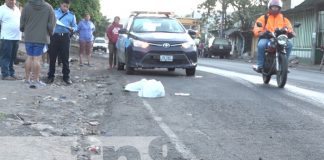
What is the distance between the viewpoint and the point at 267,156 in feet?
19.1

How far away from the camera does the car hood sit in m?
14.1

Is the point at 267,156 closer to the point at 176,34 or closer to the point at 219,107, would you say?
the point at 219,107

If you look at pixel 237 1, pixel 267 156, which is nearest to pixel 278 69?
pixel 267 156

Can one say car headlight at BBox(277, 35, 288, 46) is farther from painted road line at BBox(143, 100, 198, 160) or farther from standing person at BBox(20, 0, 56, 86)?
standing person at BBox(20, 0, 56, 86)

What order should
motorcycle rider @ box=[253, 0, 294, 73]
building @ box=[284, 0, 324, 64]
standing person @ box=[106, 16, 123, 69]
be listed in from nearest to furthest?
motorcycle rider @ box=[253, 0, 294, 73] → standing person @ box=[106, 16, 123, 69] → building @ box=[284, 0, 324, 64]

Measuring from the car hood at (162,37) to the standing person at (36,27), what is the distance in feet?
12.1

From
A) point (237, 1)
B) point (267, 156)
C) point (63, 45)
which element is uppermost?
point (237, 1)

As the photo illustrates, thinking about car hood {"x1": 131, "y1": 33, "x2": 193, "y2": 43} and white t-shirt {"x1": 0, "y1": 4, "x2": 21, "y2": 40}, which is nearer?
white t-shirt {"x1": 0, "y1": 4, "x2": 21, "y2": 40}

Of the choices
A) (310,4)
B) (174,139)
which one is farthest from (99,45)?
(174,139)

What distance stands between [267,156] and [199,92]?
4.81 metres

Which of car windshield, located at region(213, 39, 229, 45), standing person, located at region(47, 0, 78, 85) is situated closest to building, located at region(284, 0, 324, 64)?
car windshield, located at region(213, 39, 229, 45)

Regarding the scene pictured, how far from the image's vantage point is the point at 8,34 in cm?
1174

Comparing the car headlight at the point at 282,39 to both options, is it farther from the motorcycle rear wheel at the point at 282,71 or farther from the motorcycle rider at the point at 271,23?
the motorcycle rider at the point at 271,23

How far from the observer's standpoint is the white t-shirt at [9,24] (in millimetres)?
11734
